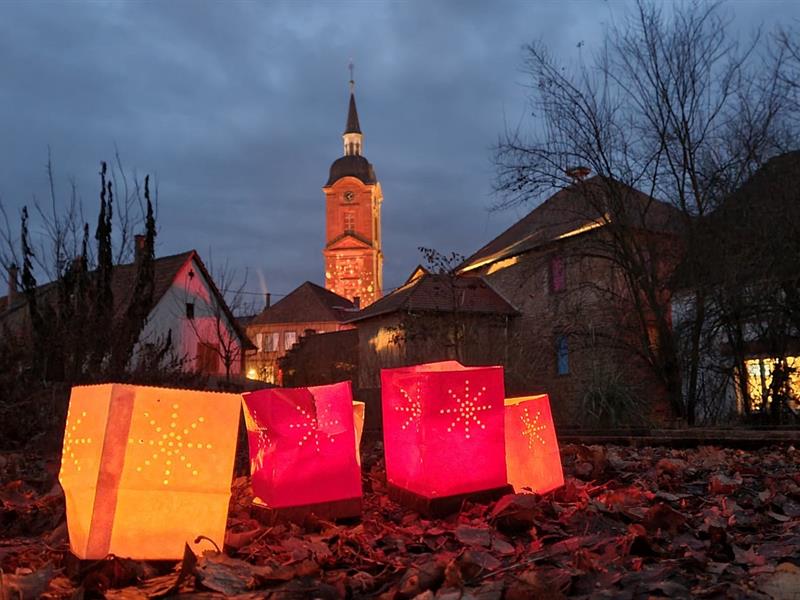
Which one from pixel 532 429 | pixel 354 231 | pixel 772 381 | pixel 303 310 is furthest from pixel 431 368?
pixel 354 231

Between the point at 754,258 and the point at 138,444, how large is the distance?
1266cm

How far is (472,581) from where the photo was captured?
5.67ft

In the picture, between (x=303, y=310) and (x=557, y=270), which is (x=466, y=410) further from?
(x=303, y=310)

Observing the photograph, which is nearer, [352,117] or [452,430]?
[452,430]

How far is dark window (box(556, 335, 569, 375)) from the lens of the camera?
16.0m

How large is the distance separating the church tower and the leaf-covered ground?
67.3 meters

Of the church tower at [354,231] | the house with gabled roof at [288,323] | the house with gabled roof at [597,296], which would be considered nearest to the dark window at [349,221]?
the church tower at [354,231]

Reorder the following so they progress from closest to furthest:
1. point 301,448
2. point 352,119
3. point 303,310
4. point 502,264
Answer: point 301,448 < point 502,264 < point 303,310 < point 352,119

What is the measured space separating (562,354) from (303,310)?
37278mm

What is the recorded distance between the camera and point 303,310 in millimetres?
52031

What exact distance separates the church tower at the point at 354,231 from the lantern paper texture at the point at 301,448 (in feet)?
221

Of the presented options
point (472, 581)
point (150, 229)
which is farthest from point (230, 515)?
point (150, 229)

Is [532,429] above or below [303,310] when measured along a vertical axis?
below

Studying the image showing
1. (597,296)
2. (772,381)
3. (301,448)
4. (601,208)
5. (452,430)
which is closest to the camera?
(301,448)
